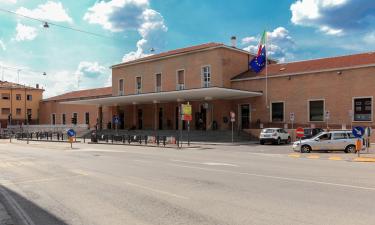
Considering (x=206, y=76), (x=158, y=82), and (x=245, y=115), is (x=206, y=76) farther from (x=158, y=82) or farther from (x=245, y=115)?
(x=158, y=82)

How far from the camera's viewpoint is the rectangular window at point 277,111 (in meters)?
40.9

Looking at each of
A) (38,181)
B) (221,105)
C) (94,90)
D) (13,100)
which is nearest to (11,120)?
(13,100)

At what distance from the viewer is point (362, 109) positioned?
3519 cm

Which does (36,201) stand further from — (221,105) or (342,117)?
(221,105)

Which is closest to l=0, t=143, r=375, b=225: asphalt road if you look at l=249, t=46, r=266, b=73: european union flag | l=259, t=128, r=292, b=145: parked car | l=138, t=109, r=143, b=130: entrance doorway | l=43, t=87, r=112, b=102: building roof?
l=259, t=128, r=292, b=145: parked car

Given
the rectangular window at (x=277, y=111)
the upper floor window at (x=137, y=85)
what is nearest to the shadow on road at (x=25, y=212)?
the rectangular window at (x=277, y=111)

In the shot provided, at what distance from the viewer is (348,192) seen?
9469 millimetres

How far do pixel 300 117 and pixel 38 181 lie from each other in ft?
102

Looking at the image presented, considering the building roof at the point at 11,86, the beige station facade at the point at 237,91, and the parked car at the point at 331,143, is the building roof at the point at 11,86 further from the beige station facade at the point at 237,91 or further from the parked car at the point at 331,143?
the parked car at the point at 331,143

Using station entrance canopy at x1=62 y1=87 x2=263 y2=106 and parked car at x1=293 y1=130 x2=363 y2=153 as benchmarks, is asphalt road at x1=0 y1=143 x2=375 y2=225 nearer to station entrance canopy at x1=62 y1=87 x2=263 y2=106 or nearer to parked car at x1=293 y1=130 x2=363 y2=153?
parked car at x1=293 y1=130 x2=363 y2=153

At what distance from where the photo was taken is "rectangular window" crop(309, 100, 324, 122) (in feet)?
125

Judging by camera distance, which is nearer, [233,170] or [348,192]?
[348,192]

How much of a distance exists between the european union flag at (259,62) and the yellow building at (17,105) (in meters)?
56.4

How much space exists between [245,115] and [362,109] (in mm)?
13022
